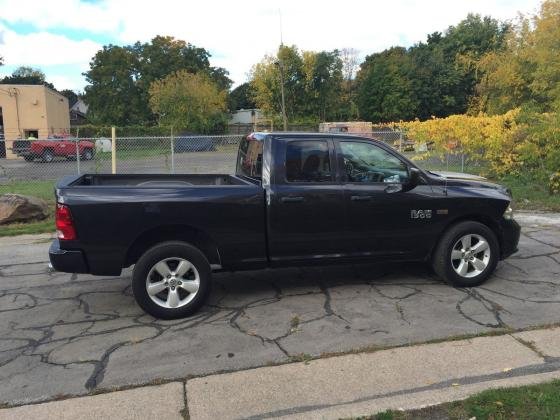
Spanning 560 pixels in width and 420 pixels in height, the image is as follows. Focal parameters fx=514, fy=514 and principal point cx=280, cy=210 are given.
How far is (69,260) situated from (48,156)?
803 inches

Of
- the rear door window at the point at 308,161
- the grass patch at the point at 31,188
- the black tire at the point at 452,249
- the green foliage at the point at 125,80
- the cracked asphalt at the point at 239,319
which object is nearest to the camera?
the cracked asphalt at the point at 239,319

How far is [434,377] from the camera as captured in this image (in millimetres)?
3635

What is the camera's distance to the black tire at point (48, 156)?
22237mm

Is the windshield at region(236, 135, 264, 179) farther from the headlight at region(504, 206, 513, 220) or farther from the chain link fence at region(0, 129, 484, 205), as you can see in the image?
the chain link fence at region(0, 129, 484, 205)

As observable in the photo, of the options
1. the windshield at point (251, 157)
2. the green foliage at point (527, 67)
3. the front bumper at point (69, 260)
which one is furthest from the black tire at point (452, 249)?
the green foliage at point (527, 67)

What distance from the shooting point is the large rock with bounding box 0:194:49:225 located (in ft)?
31.3

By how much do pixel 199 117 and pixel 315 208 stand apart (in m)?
40.2

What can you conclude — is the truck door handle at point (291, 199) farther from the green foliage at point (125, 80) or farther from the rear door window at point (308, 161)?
the green foliage at point (125, 80)

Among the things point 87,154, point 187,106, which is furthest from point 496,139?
point 187,106

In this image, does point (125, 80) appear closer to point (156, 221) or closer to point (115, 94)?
point (115, 94)

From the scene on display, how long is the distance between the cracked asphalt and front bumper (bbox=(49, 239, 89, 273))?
57 cm

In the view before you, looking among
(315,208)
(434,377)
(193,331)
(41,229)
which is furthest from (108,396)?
(41,229)

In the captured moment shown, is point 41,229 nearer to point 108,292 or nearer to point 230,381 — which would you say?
point 108,292

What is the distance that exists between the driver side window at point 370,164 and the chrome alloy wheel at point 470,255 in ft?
3.16
